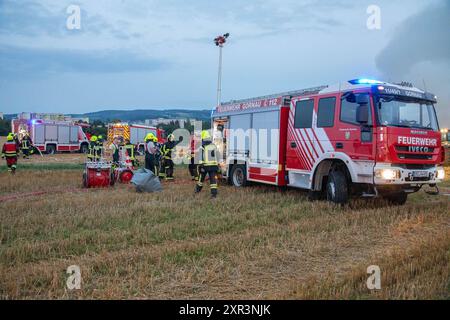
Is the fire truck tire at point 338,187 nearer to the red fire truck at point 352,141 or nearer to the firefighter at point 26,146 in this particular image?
the red fire truck at point 352,141

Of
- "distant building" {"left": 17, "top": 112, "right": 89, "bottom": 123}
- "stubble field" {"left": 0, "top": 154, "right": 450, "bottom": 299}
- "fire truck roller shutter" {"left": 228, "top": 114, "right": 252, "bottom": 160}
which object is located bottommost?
"stubble field" {"left": 0, "top": 154, "right": 450, "bottom": 299}

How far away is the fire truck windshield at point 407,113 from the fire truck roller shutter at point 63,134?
2642 cm

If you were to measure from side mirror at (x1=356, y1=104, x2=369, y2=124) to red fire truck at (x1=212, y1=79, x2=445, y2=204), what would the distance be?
0.06 feet

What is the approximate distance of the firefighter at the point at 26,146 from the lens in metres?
24.7

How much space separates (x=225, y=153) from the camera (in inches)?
509

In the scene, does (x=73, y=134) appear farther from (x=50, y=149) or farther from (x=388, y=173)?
(x=388, y=173)

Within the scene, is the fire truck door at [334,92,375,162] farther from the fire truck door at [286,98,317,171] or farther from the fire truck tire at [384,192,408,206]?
the fire truck tire at [384,192,408,206]

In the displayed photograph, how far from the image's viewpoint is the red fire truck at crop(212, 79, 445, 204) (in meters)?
7.89

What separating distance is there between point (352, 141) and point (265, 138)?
3.00m

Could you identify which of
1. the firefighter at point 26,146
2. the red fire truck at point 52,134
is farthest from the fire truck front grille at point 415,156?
the red fire truck at point 52,134

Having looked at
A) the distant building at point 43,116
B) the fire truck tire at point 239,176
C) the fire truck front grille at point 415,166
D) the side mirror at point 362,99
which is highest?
the distant building at point 43,116

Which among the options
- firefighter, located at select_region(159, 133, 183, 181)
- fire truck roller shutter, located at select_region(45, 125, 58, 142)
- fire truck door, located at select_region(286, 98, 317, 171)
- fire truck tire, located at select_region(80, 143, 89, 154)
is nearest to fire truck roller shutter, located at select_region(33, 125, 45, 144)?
fire truck roller shutter, located at select_region(45, 125, 58, 142)

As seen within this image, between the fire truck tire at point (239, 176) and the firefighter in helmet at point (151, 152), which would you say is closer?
the fire truck tire at point (239, 176)
